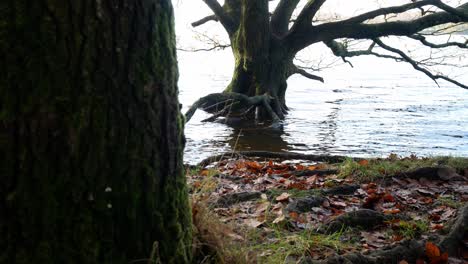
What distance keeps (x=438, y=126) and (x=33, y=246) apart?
13.6m

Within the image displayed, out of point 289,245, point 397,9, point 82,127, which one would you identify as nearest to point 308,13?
point 397,9

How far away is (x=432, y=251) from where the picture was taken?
10.1 ft

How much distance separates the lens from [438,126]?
13625 mm

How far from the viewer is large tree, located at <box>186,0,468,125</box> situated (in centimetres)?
1345

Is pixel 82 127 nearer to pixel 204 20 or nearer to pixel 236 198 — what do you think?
pixel 236 198

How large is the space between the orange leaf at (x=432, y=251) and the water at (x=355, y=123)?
5.07 ft

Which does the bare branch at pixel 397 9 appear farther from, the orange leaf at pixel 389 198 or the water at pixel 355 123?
the orange leaf at pixel 389 198

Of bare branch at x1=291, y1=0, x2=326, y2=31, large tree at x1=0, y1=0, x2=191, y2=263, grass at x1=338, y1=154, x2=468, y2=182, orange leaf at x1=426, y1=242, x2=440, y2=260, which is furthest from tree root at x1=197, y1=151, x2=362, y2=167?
bare branch at x1=291, y1=0, x2=326, y2=31

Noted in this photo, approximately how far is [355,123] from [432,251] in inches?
462

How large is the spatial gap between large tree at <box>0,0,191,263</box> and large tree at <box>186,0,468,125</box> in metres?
10.7

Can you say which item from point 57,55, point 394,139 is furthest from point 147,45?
point 394,139

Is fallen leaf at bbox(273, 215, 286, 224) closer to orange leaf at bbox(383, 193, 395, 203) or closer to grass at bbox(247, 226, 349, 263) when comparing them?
grass at bbox(247, 226, 349, 263)

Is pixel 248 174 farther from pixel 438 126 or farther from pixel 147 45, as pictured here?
pixel 438 126

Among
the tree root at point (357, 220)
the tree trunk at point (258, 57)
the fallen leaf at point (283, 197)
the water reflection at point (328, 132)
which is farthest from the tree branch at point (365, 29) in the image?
the tree root at point (357, 220)
